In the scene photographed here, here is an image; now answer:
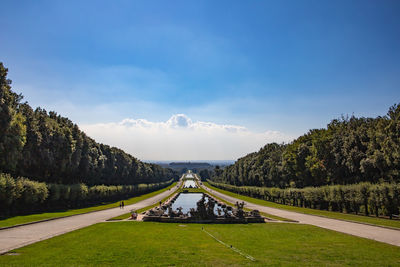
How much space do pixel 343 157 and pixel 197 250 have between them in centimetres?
4100

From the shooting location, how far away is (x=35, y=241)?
61.2 feet

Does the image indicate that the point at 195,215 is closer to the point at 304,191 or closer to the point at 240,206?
the point at 240,206

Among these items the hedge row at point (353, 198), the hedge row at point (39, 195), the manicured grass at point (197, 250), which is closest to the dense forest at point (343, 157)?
the hedge row at point (353, 198)

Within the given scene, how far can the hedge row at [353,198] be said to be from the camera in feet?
116

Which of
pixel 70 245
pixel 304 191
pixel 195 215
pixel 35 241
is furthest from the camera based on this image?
pixel 304 191

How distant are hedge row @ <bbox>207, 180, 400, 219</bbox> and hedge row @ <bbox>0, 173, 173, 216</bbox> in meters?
42.2

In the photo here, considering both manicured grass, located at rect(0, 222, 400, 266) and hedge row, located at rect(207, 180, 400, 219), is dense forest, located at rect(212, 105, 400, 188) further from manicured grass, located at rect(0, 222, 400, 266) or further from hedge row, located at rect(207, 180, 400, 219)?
manicured grass, located at rect(0, 222, 400, 266)

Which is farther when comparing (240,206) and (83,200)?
(83,200)

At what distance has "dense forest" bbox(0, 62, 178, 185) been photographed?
33375 mm

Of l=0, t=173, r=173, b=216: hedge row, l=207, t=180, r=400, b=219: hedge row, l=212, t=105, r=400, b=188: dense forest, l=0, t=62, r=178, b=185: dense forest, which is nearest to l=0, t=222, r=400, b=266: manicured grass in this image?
l=0, t=173, r=173, b=216: hedge row

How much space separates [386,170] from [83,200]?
175 feet

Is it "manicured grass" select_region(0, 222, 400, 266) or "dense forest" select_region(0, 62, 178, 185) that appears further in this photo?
"dense forest" select_region(0, 62, 178, 185)

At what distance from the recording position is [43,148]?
4288cm

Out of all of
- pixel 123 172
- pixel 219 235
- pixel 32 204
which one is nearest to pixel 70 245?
pixel 219 235
